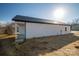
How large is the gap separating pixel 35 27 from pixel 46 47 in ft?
1.18

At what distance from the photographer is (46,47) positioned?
3.13 metres

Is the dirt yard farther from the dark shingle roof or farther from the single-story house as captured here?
the dark shingle roof

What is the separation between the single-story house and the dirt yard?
0.08 metres

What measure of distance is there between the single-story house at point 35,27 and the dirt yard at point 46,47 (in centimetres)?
8

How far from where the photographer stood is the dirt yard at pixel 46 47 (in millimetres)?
3100

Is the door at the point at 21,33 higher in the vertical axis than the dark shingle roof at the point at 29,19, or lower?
lower

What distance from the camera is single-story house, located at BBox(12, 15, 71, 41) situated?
121 inches

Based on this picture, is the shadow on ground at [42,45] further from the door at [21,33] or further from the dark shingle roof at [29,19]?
the dark shingle roof at [29,19]

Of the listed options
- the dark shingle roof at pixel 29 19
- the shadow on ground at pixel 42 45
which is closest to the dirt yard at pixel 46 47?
the shadow on ground at pixel 42 45

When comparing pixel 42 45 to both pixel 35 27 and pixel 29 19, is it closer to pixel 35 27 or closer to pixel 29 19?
pixel 35 27

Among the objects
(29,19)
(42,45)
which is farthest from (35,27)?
Answer: (42,45)

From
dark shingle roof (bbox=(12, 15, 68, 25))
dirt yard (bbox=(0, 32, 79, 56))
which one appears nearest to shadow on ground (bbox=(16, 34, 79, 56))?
dirt yard (bbox=(0, 32, 79, 56))

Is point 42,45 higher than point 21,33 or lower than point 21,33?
lower

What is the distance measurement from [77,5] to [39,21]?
2.11 ft
